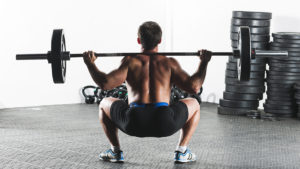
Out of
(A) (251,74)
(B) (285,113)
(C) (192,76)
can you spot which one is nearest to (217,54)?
(C) (192,76)

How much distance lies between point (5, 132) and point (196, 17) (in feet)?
11.7

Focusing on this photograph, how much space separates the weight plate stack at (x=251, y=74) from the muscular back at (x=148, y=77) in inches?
112

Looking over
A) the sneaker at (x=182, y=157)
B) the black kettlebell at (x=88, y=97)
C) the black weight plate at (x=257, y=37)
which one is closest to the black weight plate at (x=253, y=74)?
the black weight plate at (x=257, y=37)

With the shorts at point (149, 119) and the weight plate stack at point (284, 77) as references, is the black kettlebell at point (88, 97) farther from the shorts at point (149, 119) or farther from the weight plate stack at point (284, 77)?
the shorts at point (149, 119)

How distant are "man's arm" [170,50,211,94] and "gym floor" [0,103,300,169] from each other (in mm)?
631

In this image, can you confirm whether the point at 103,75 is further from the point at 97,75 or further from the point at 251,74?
the point at 251,74

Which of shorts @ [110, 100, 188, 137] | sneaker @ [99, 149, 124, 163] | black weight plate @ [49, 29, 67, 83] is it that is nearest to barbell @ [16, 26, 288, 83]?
black weight plate @ [49, 29, 67, 83]

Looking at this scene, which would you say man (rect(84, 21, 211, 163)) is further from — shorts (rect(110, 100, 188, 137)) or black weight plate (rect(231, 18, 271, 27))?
black weight plate (rect(231, 18, 271, 27))

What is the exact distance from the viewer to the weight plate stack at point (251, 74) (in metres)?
5.80

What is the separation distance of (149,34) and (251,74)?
306cm

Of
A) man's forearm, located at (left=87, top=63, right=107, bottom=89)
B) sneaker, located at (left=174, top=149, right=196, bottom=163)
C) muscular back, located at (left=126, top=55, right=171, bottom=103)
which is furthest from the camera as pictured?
sneaker, located at (left=174, top=149, right=196, bottom=163)

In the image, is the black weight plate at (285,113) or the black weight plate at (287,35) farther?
the black weight plate at (285,113)

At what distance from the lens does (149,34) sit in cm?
313

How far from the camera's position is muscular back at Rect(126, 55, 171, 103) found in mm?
3164
